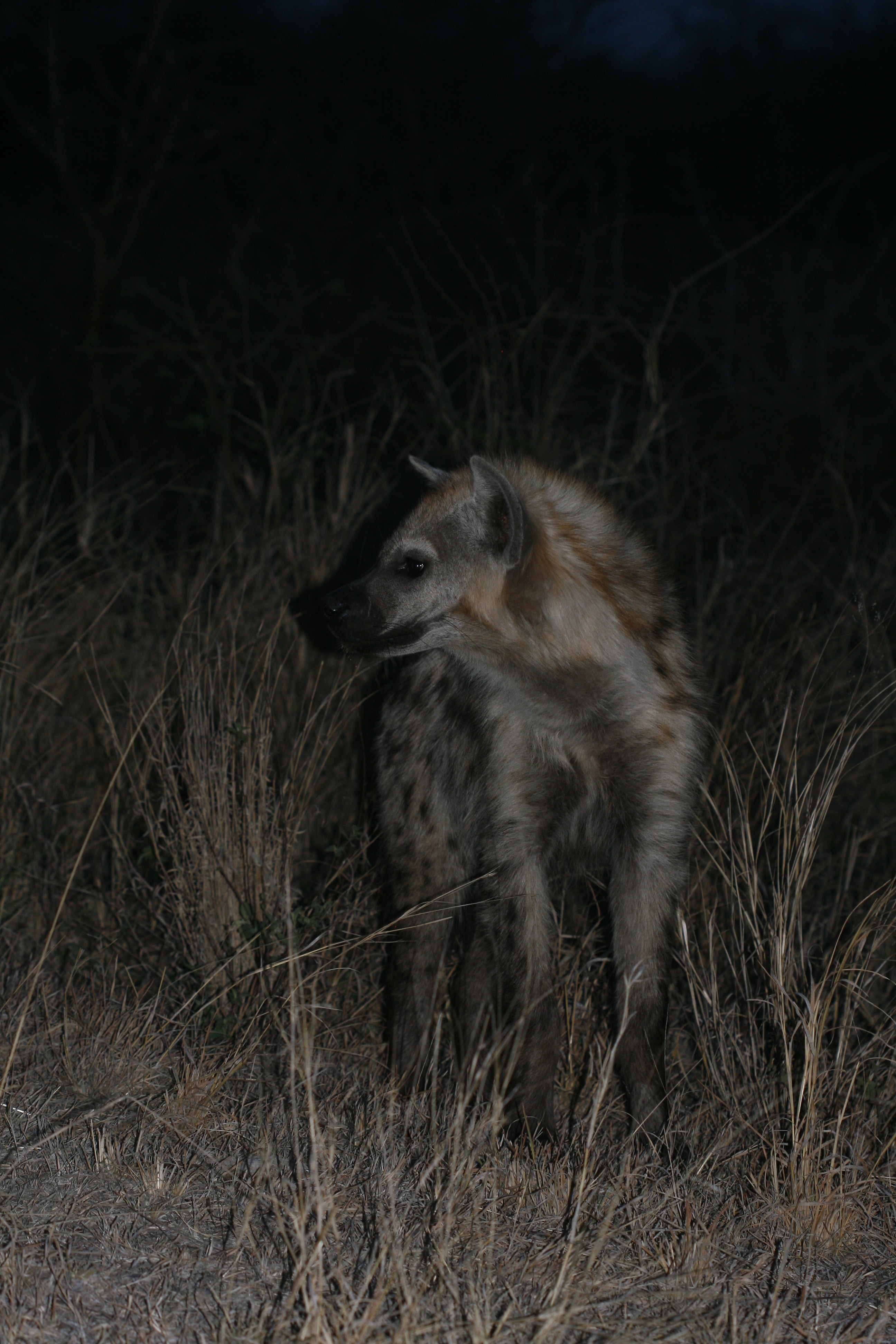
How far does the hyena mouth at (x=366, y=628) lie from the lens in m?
2.55

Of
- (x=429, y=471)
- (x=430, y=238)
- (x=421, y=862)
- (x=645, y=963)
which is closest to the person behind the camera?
(x=645, y=963)

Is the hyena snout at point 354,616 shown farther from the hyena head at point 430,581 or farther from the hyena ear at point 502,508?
the hyena ear at point 502,508

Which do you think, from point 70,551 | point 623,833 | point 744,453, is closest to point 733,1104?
point 623,833

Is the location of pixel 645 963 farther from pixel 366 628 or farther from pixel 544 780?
pixel 366 628

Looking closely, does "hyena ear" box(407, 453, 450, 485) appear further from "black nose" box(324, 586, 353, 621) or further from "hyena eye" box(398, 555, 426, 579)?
"black nose" box(324, 586, 353, 621)

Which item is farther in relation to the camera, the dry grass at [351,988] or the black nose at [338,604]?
the black nose at [338,604]

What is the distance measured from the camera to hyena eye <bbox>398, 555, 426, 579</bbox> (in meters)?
2.58

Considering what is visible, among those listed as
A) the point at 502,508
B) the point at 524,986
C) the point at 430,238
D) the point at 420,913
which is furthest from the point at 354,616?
the point at 430,238

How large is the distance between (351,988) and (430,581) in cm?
89

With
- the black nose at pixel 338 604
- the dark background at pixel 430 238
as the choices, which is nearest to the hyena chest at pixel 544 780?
the black nose at pixel 338 604

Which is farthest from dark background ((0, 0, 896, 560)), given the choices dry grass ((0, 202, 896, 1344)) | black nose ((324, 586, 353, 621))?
black nose ((324, 586, 353, 621))

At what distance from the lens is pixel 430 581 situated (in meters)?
2.57

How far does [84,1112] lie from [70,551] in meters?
2.35

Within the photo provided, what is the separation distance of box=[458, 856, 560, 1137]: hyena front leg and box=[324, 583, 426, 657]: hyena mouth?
0.49 m
